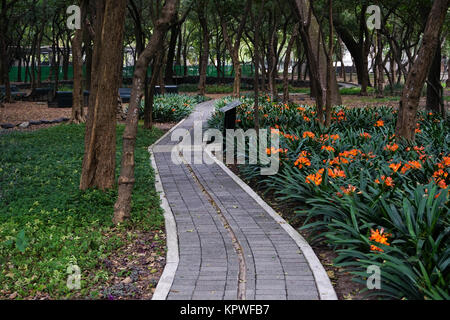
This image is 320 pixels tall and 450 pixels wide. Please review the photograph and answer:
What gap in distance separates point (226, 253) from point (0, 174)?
506 cm

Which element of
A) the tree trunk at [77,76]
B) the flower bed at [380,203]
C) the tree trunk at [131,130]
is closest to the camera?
the flower bed at [380,203]

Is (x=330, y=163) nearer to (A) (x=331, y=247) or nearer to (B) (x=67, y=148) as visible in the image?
(A) (x=331, y=247)

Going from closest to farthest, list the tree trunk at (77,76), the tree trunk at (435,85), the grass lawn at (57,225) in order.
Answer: the grass lawn at (57,225) → the tree trunk at (435,85) → the tree trunk at (77,76)

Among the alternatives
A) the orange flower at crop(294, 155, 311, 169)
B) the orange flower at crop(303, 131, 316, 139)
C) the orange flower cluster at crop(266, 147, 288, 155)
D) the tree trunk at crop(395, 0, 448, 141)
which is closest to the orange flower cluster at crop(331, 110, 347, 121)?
the tree trunk at crop(395, 0, 448, 141)

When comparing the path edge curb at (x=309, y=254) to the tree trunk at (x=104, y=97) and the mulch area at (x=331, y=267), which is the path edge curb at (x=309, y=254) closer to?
the mulch area at (x=331, y=267)

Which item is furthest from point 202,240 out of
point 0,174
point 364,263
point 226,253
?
point 0,174

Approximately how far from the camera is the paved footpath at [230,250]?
13.8ft

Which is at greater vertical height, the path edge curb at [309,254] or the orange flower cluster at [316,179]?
the orange flower cluster at [316,179]

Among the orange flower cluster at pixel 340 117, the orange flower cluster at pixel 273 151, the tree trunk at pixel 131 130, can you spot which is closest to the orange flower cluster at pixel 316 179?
the orange flower cluster at pixel 273 151

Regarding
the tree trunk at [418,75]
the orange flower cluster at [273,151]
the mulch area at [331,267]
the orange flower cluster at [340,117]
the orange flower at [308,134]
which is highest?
the tree trunk at [418,75]

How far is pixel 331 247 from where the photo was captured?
17.5 ft

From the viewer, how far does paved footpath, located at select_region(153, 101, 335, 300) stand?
13.8ft

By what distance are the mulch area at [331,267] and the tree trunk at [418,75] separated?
298cm

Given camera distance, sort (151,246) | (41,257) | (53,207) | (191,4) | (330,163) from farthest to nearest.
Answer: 1. (191,4)
2. (330,163)
3. (53,207)
4. (151,246)
5. (41,257)
